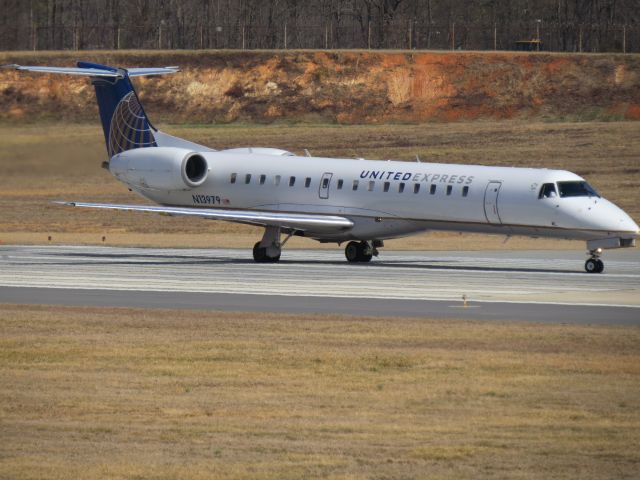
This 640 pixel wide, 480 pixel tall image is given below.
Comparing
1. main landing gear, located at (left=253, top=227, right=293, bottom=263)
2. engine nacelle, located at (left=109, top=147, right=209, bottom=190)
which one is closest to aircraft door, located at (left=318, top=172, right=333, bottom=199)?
main landing gear, located at (left=253, top=227, right=293, bottom=263)

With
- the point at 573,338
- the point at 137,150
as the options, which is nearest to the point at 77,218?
the point at 137,150

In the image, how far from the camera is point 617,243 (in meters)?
35.9

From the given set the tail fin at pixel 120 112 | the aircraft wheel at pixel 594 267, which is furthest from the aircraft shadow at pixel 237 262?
the tail fin at pixel 120 112

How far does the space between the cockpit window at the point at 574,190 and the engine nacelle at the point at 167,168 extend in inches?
459

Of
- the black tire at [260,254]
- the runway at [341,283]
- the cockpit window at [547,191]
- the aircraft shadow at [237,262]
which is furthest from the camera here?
the black tire at [260,254]

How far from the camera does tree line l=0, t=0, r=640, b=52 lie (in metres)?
103

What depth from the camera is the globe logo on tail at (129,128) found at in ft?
149

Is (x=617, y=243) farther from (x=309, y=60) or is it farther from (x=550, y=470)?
(x=309, y=60)

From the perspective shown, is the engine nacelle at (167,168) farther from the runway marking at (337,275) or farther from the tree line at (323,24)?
the tree line at (323,24)

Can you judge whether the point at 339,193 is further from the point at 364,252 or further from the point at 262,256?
the point at 262,256

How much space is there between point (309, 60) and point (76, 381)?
7757 centimetres

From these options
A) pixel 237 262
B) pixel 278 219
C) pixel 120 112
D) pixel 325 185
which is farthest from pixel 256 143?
pixel 278 219

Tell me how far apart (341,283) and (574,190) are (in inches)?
286

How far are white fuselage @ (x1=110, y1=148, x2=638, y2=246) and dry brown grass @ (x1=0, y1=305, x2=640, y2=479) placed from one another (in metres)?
12.7
